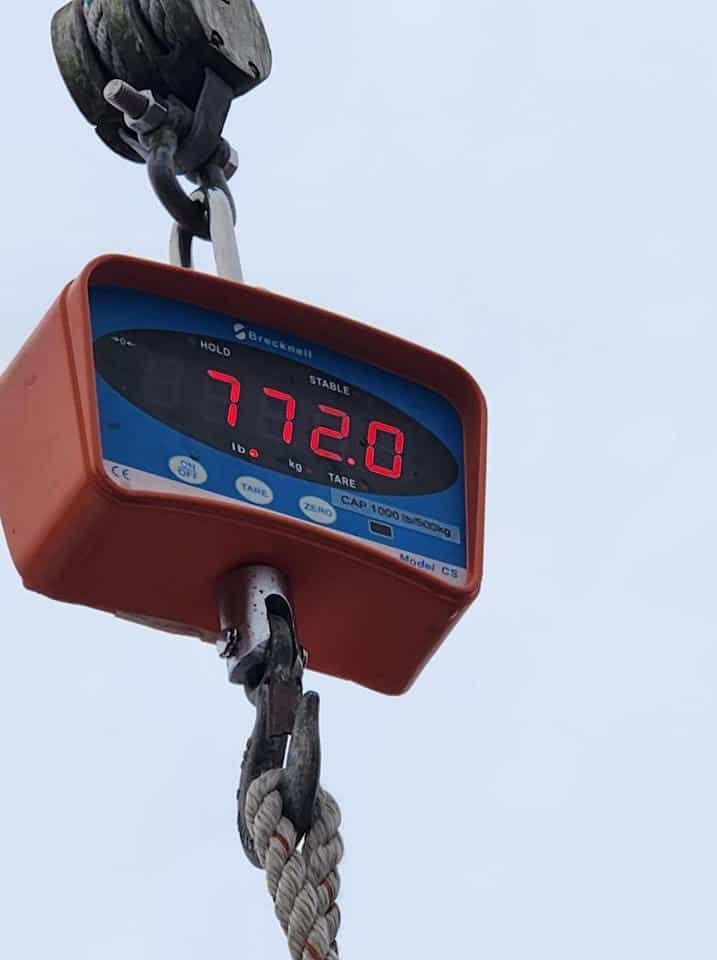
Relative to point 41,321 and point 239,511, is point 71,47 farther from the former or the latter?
point 239,511

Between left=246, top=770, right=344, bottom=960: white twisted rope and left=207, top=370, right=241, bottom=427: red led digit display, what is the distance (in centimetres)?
73

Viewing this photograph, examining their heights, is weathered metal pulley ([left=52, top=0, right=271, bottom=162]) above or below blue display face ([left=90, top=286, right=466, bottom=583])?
above

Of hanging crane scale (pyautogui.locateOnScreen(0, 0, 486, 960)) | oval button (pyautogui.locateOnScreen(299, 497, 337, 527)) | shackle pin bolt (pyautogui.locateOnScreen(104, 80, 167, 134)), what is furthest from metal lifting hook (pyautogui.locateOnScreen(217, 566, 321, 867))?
shackle pin bolt (pyautogui.locateOnScreen(104, 80, 167, 134))

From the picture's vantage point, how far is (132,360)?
4.16 m

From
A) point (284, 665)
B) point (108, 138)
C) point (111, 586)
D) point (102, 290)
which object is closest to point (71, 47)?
point (108, 138)

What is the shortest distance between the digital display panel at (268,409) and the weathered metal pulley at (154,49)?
60cm

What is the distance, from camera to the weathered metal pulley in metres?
4.58

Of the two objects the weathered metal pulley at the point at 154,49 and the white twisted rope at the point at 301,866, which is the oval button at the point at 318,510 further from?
the weathered metal pulley at the point at 154,49

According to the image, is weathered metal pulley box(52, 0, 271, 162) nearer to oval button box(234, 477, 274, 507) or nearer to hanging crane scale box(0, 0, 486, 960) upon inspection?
hanging crane scale box(0, 0, 486, 960)

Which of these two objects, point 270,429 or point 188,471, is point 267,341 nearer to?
point 270,429

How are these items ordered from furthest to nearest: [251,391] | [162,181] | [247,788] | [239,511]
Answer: [162,181]
[251,391]
[239,511]
[247,788]

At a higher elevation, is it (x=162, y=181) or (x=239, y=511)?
(x=162, y=181)

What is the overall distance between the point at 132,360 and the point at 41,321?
0.17m

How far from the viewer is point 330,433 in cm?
428
